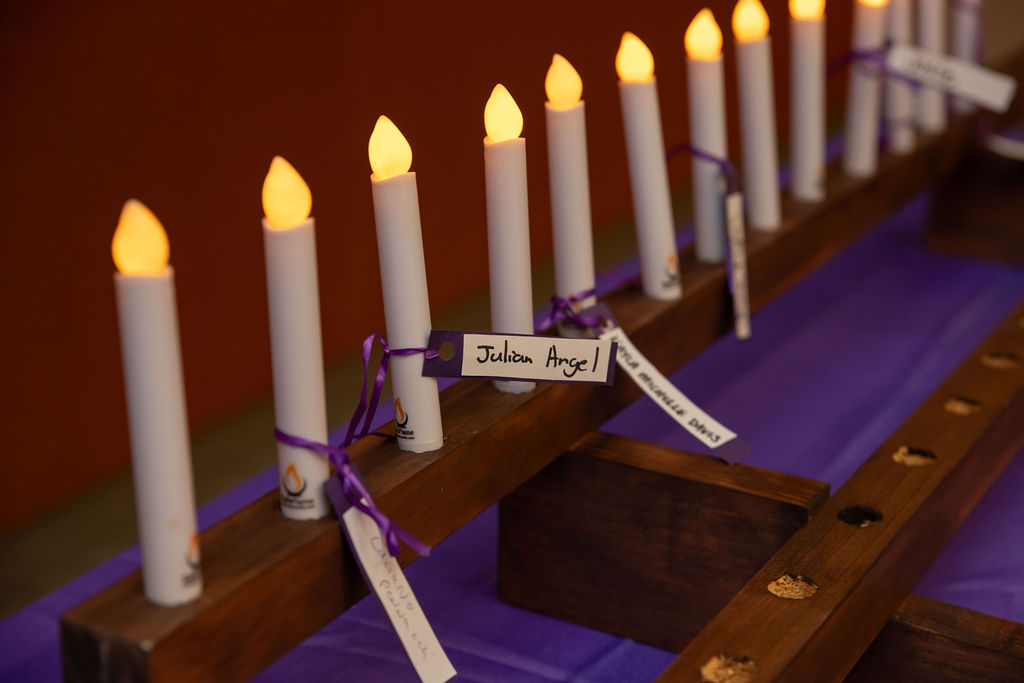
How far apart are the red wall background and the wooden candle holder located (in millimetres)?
468

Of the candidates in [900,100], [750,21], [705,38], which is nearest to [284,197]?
[705,38]

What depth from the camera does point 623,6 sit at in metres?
1.87

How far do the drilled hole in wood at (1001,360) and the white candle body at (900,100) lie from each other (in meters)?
0.47

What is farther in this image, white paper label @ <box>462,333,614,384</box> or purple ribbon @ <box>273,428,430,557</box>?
white paper label @ <box>462,333,614,384</box>

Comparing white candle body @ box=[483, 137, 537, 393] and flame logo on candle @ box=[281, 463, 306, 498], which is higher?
white candle body @ box=[483, 137, 537, 393]

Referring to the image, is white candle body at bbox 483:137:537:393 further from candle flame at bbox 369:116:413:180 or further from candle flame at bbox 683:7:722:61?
candle flame at bbox 683:7:722:61

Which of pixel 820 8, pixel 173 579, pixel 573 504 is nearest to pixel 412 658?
pixel 173 579

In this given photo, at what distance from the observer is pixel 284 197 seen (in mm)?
685

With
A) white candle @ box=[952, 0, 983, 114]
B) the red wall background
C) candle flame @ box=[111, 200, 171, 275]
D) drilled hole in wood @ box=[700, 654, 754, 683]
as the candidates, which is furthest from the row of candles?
white candle @ box=[952, 0, 983, 114]

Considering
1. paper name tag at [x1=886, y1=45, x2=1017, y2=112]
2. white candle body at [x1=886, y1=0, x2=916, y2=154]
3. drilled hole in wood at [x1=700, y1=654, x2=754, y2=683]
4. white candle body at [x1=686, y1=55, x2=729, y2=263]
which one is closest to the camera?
drilled hole in wood at [x1=700, y1=654, x2=754, y2=683]

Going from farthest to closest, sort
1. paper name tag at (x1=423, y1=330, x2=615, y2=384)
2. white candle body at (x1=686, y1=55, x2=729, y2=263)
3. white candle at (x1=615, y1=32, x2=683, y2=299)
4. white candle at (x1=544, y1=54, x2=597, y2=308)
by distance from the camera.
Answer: white candle body at (x1=686, y1=55, x2=729, y2=263) → white candle at (x1=615, y1=32, x2=683, y2=299) → white candle at (x1=544, y1=54, x2=597, y2=308) → paper name tag at (x1=423, y1=330, x2=615, y2=384)

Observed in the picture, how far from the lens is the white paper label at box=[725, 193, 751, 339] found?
118 centimetres

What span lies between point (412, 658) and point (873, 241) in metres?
1.34

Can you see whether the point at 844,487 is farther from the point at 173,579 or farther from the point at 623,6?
the point at 623,6
